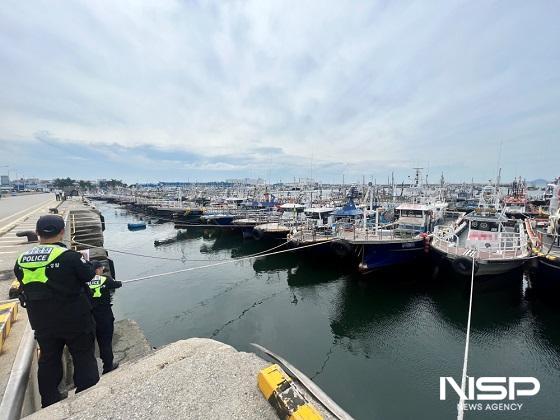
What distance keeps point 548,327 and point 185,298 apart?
1642 centimetres

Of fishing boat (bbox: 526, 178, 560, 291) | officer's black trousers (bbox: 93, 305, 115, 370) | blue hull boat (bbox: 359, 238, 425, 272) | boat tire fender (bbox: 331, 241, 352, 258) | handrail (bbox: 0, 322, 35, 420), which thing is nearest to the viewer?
handrail (bbox: 0, 322, 35, 420)

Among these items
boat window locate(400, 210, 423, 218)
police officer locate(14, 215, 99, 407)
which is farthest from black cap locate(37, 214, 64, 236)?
boat window locate(400, 210, 423, 218)

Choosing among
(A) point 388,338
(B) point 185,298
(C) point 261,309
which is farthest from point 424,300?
(B) point 185,298

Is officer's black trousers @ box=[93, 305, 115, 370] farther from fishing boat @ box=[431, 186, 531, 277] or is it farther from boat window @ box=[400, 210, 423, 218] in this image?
boat window @ box=[400, 210, 423, 218]

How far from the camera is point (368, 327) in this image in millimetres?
11219

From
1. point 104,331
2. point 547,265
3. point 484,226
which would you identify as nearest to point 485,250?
point 547,265

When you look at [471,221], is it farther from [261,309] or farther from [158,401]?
[158,401]

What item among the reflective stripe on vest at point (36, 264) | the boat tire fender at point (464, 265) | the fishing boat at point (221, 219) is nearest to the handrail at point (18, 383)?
the reflective stripe on vest at point (36, 264)

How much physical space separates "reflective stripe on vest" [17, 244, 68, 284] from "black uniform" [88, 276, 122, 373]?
1.74m

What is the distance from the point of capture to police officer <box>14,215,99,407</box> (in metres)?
3.15

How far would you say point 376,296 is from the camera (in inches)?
552

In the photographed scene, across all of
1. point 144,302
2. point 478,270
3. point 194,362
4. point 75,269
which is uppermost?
point 75,269

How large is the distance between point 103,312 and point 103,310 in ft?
0.13

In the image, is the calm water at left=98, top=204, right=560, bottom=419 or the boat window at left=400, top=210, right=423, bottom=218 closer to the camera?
the calm water at left=98, top=204, right=560, bottom=419
